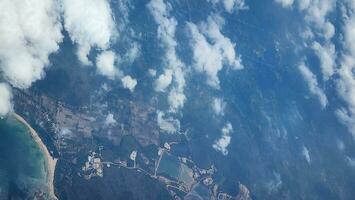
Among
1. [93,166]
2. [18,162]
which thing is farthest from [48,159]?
[93,166]

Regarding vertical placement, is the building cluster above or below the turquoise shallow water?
above

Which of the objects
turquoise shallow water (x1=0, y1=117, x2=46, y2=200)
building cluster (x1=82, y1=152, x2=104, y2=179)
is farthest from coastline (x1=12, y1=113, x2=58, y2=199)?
building cluster (x1=82, y1=152, x2=104, y2=179)

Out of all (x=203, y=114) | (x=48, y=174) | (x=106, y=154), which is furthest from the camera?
(x=203, y=114)

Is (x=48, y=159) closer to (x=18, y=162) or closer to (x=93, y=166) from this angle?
(x=18, y=162)

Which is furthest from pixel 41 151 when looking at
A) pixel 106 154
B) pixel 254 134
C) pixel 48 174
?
pixel 254 134

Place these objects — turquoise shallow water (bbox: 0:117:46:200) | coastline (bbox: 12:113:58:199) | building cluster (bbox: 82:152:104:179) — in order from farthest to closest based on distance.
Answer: building cluster (bbox: 82:152:104:179) < coastline (bbox: 12:113:58:199) < turquoise shallow water (bbox: 0:117:46:200)

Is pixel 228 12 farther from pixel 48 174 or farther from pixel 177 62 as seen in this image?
pixel 48 174

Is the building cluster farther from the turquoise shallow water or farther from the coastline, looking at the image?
the turquoise shallow water

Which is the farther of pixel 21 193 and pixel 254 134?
pixel 254 134
